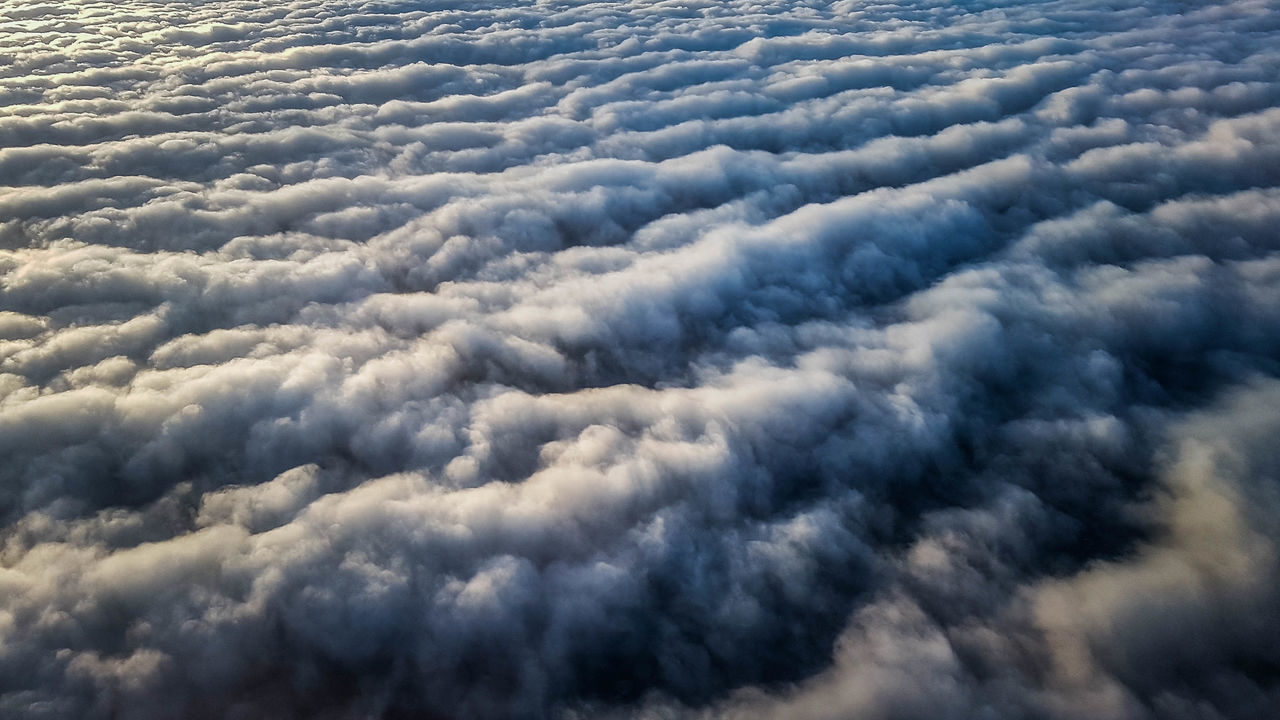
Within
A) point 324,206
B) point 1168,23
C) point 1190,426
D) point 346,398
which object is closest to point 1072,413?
point 1190,426

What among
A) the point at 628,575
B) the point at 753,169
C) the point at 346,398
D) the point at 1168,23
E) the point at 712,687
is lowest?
the point at 712,687

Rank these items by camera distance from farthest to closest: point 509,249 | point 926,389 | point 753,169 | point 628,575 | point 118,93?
1. point 118,93
2. point 753,169
3. point 509,249
4. point 926,389
5. point 628,575

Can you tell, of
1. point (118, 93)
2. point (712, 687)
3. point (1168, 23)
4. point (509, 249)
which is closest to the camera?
point (712, 687)

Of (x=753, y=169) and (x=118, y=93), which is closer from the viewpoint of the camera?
(x=753, y=169)

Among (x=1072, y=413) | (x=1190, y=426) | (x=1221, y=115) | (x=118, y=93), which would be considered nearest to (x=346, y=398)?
(x=1072, y=413)

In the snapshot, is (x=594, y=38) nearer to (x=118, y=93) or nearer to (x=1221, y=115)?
(x=118, y=93)

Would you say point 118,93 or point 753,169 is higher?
point 118,93
